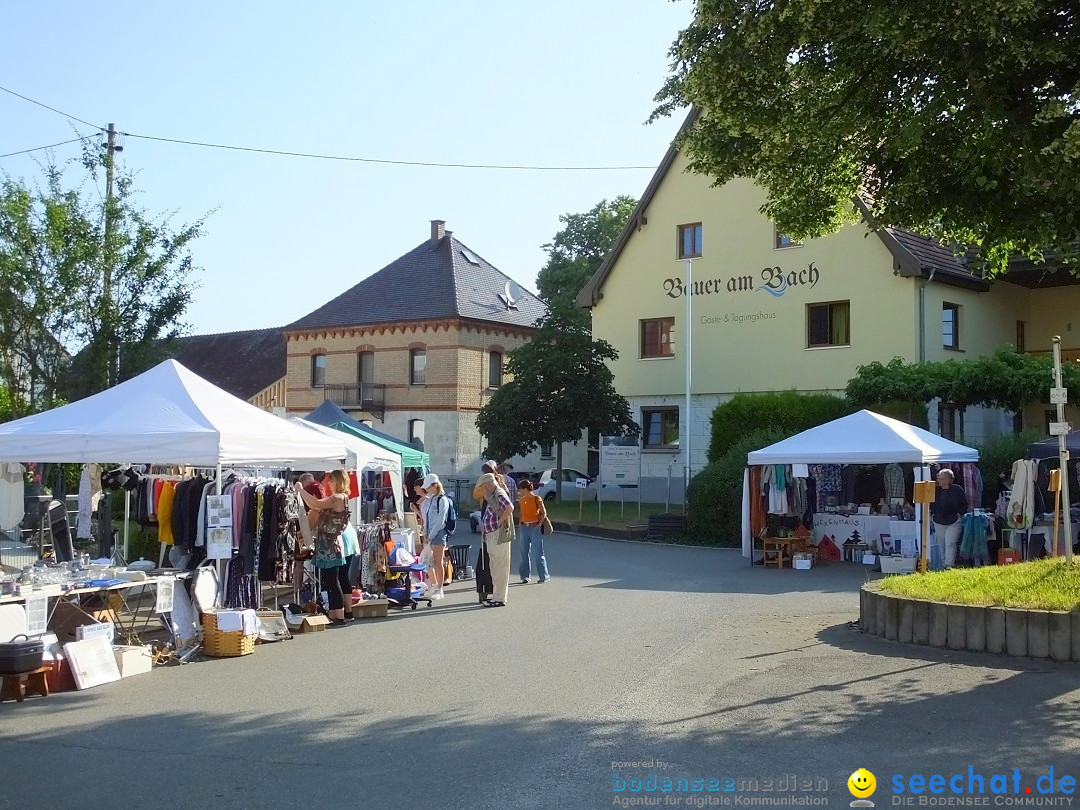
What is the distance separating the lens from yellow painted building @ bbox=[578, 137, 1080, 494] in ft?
98.8

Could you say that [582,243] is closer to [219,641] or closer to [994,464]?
[994,464]

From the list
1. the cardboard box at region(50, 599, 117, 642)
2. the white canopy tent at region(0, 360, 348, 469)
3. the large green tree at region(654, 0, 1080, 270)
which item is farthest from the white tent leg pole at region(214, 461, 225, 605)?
the large green tree at region(654, 0, 1080, 270)

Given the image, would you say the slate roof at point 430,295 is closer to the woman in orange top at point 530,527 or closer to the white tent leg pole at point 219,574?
the woman in orange top at point 530,527

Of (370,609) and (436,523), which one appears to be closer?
(370,609)

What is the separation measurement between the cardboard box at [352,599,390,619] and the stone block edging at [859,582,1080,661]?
18.4ft

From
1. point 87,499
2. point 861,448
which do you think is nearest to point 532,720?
point 87,499

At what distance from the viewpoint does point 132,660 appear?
988 cm

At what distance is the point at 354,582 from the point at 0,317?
1046 cm

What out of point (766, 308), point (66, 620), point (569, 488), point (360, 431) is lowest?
point (66, 620)

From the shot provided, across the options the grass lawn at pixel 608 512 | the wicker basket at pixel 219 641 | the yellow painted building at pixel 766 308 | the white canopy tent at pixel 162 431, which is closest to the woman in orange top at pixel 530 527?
the white canopy tent at pixel 162 431

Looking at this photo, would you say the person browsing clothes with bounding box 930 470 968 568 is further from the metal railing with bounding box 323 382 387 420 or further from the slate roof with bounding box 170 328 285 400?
the slate roof with bounding box 170 328 285 400

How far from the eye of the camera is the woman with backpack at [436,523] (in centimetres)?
1591

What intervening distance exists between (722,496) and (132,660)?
16174 mm

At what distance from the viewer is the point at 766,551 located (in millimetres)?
19891
